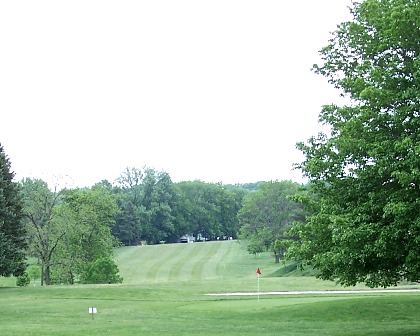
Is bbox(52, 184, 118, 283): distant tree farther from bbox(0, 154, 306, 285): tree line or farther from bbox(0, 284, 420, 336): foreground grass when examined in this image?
bbox(0, 284, 420, 336): foreground grass

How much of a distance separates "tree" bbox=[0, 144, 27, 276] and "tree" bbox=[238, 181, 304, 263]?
4831 cm

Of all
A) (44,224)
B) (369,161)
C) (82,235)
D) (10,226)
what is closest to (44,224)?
(44,224)

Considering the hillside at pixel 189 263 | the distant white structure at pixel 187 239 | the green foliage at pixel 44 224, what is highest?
the green foliage at pixel 44 224

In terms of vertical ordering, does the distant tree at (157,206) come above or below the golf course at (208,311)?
above

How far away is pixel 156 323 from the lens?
81.5 ft

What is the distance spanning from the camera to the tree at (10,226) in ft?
143

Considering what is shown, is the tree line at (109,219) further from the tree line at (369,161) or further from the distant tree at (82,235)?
the tree line at (369,161)

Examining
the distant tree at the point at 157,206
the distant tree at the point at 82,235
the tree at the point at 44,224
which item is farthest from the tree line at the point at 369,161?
the distant tree at the point at 157,206

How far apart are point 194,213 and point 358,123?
434 feet

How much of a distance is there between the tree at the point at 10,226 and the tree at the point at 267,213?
159 ft

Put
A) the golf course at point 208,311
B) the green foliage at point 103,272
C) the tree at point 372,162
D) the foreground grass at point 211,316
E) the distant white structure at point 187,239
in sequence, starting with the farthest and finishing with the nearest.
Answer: the distant white structure at point 187,239
the green foliage at point 103,272
the golf course at point 208,311
the foreground grass at point 211,316
the tree at point 372,162

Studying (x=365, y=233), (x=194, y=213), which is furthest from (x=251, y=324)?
(x=194, y=213)

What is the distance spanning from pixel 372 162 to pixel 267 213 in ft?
249

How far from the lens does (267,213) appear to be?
303 ft
